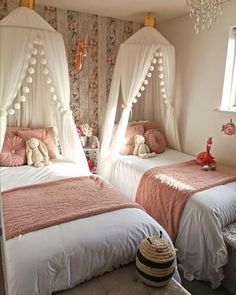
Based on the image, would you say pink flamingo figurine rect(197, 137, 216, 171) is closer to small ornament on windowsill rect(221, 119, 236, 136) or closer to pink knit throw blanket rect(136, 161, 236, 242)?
pink knit throw blanket rect(136, 161, 236, 242)

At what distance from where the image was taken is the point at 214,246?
2.00m

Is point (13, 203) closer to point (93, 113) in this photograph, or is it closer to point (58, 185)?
point (58, 185)

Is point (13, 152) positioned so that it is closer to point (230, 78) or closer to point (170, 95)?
point (170, 95)

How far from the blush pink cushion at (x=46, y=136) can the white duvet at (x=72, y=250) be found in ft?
4.69

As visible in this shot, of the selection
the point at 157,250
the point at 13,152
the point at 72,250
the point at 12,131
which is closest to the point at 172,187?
the point at 157,250

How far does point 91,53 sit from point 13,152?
171 cm

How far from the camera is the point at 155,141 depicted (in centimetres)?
345

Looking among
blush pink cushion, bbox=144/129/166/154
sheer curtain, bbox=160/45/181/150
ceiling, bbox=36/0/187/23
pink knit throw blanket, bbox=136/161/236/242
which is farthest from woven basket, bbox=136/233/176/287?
ceiling, bbox=36/0/187/23

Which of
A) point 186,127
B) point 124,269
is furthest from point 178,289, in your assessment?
point 186,127

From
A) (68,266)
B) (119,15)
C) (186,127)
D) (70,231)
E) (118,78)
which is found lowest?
(68,266)

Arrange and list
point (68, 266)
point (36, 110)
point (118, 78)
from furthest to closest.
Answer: point (118, 78) < point (36, 110) < point (68, 266)

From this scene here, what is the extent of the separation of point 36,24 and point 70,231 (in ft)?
6.45

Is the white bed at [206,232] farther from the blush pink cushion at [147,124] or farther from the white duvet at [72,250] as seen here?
the blush pink cushion at [147,124]

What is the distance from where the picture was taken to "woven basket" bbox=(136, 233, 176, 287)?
1.47 metres
